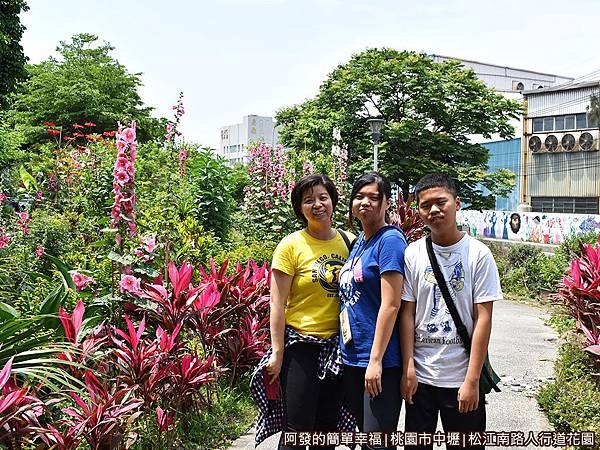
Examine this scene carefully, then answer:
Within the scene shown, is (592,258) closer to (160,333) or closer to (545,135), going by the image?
(160,333)

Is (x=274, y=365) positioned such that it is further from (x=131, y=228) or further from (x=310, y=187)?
(x=131, y=228)

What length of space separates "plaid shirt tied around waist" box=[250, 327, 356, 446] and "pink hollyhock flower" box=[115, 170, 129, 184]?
5.97 feet

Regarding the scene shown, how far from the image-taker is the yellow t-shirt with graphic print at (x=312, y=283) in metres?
3.25

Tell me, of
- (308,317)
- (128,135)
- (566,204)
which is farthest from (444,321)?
(566,204)

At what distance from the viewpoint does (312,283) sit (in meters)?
3.25

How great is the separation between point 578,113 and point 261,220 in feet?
105

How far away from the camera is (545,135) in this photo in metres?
37.8

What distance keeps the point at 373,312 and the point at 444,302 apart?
1.18ft

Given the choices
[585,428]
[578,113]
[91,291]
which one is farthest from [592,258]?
[578,113]

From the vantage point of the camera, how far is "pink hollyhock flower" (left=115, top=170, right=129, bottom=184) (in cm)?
438

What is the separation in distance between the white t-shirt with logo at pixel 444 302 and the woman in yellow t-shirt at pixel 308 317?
511 mm

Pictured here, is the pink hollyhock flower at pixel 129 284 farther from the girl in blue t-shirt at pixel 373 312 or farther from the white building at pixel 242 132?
the white building at pixel 242 132

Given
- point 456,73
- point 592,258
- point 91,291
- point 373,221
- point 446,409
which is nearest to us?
point 446,409

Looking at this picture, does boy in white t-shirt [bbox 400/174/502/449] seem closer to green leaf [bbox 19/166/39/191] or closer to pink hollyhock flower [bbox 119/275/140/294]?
pink hollyhock flower [bbox 119/275/140/294]
